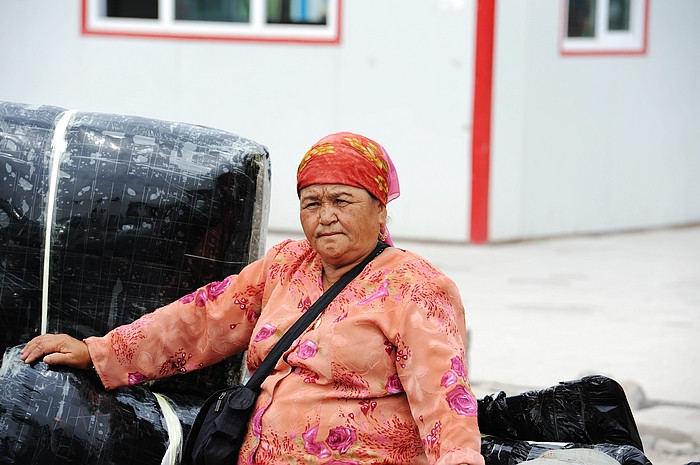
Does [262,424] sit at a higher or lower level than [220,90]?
lower

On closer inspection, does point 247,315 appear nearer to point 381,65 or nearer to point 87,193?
point 87,193

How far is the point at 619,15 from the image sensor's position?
31.3 ft

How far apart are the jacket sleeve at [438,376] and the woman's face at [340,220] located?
21 cm

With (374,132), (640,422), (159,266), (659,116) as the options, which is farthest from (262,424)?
(659,116)

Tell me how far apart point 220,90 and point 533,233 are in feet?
8.78

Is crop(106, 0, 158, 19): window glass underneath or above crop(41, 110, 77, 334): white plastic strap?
above

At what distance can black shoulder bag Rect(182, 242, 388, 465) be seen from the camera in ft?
8.92

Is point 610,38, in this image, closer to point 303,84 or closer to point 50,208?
point 303,84

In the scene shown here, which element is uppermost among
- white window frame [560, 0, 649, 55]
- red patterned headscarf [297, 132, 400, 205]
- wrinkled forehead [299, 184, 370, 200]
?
white window frame [560, 0, 649, 55]

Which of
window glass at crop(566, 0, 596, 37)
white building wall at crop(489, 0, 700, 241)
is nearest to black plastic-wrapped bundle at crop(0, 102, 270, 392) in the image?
white building wall at crop(489, 0, 700, 241)

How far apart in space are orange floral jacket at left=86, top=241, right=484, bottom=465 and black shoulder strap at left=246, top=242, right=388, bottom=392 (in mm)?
15

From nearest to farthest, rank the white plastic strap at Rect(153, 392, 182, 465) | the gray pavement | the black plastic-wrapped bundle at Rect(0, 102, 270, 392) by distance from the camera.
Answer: the white plastic strap at Rect(153, 392, 182, 465) < the black plastic-wrapped bundle at Rect(0, 102, 270, 392) < the gray pavement

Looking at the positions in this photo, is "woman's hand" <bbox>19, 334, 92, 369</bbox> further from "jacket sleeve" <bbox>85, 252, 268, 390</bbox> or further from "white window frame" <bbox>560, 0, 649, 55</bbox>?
"white window frame" <bbox>560, 0, 649, 55</bbox>

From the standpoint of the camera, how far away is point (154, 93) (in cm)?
901
